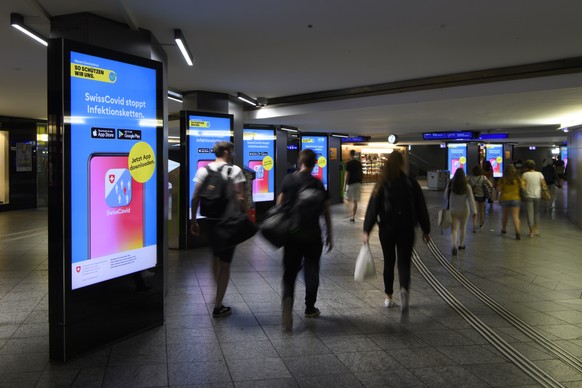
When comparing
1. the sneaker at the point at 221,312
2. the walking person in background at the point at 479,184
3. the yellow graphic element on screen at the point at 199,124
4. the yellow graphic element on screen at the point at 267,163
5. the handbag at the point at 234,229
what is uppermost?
the yellow graphic element on screen at the point at 199,124

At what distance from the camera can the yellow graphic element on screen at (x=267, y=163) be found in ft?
43.6

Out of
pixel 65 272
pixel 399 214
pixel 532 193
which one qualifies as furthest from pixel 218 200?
pixel 532 193

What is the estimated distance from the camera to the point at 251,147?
43.2 ft

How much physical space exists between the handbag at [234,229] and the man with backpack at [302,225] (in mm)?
410

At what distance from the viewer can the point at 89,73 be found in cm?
380

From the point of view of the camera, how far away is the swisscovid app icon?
4.03m

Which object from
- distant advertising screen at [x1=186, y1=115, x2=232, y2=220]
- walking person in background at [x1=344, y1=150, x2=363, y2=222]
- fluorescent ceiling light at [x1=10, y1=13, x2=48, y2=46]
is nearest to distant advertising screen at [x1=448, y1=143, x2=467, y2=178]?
walking person in background at [x1=344, y1=150, x2=363, y2=222]

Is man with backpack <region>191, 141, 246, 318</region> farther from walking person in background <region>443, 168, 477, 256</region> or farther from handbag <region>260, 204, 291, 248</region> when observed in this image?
walking person in background <region>443, 168, 477, 256</region>

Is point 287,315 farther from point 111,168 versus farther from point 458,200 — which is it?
point 458,200

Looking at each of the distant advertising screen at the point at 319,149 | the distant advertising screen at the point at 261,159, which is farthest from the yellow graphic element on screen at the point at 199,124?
the distant advertising screen at the point at 319,149

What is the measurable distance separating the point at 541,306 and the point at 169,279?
4.77 m

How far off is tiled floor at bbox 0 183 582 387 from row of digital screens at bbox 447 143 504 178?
18.5 m

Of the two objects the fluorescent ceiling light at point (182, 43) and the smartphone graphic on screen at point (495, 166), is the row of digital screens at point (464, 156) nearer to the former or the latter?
the smartphone graphic on screen at point (495, 166)

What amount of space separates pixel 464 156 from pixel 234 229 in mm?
22910
